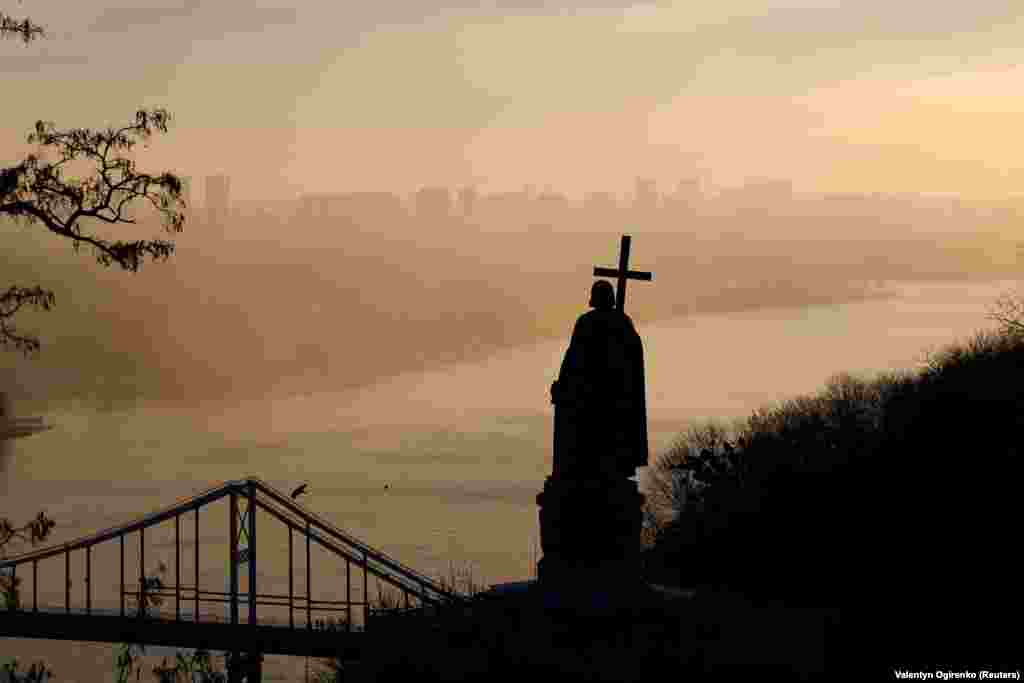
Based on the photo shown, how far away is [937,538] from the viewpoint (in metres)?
24.2

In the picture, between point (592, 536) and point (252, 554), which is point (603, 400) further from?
point (252, 554)

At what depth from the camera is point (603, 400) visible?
49.9 feet

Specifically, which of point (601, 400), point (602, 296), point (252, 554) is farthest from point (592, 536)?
point (252, 554)

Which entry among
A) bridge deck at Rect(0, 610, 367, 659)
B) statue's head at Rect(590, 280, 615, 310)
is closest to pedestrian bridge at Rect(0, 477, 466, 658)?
bridge deck at Rect(0, 610, 367, 659)

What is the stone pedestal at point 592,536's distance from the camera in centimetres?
1473

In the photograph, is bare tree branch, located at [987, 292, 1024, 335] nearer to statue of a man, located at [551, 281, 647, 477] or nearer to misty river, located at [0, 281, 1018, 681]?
misty river, located at [0, 281, 1018, 681]

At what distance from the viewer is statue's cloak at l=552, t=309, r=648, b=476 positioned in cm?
1510

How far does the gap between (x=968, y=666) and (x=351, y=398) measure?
136 meters

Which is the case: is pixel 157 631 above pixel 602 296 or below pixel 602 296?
below

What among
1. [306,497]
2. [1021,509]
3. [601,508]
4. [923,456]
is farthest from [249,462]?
[601,508]

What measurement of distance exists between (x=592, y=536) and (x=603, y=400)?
1.37 metres

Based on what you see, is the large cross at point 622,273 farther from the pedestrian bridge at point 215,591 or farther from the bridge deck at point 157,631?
the bridge deck at point 157,631

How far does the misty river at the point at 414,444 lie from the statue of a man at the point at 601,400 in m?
50.8

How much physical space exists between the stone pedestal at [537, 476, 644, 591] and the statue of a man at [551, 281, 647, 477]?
0.24m
